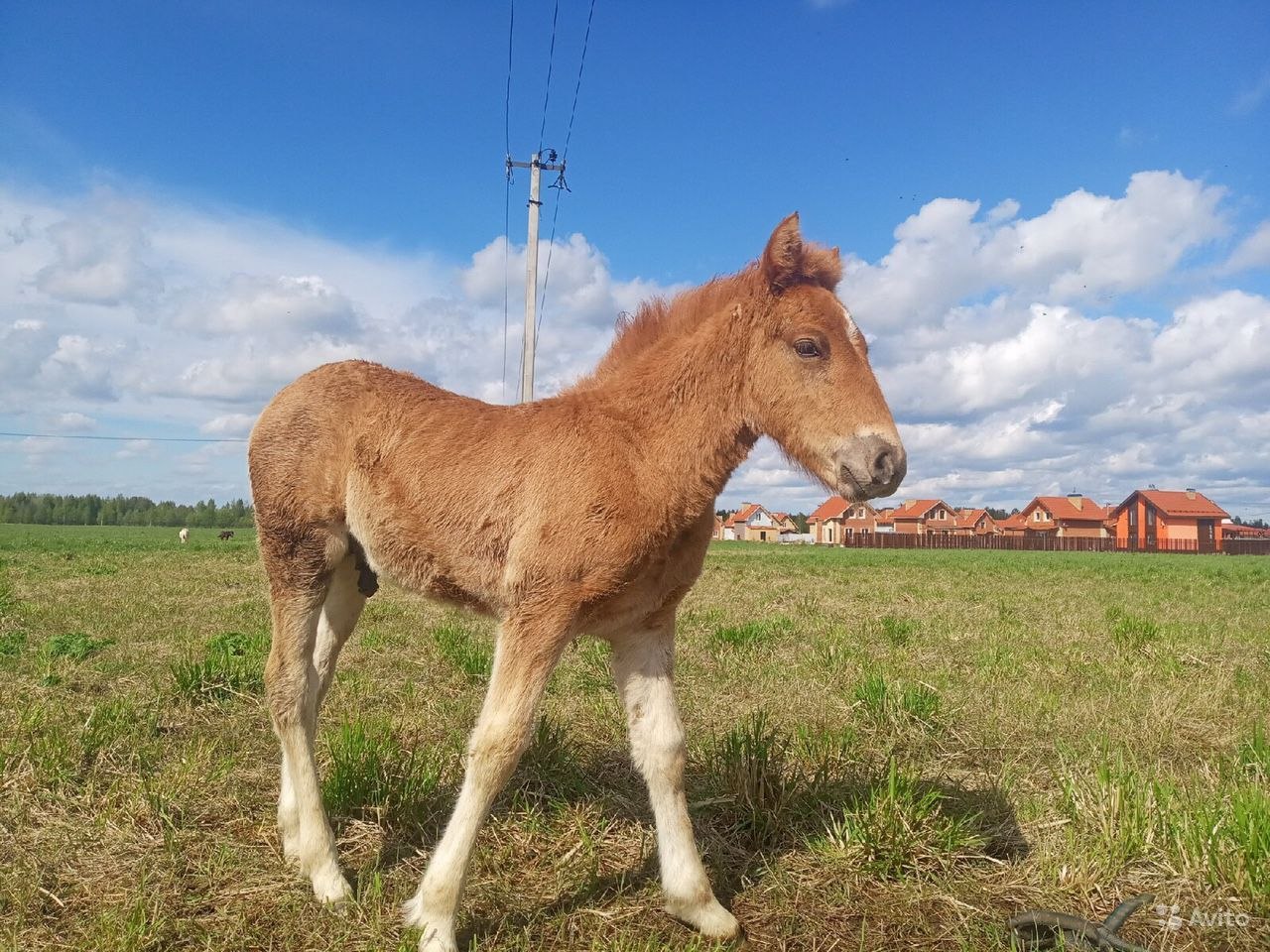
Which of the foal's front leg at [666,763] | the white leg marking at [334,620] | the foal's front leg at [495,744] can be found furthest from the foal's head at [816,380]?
the white leg marking at [334,620]

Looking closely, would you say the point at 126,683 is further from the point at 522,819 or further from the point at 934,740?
the point at 934,740

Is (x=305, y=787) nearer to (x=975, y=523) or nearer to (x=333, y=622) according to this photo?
(x=333, y=622)

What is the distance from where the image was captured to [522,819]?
4.16 meters

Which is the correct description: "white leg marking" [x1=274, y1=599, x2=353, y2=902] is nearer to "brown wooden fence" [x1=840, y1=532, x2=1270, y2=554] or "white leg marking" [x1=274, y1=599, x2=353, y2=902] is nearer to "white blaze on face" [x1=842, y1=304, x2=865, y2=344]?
"white blaze on face" [x1=842, y1=304, x2=865, y2=344]

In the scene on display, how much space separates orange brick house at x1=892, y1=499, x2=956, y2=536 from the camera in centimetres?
10144

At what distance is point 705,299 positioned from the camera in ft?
12.6

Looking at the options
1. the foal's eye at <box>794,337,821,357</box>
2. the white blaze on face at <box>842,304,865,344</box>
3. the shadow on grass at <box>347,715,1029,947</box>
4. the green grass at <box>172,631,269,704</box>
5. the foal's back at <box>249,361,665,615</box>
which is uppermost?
the white blaze on face at <box>842,304,865,344</box>

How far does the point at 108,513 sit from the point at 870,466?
13350 cm

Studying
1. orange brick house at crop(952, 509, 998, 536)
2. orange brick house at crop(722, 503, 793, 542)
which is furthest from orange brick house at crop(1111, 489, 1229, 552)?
orange brick house at crop(722, 503, 793, 542)

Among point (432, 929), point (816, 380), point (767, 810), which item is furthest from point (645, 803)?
point (816, 380)

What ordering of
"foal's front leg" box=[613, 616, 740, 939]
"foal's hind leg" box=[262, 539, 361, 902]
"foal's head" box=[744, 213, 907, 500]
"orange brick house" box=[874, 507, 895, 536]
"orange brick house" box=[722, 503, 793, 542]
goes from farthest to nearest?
"orange brick house" box=[722, 503, 793, 542], "orange brick house" box=[874, 507, 895, 536], "foal's hind leg" box=[262, 539, 361, 902], "foal's front leg" box=[613, 616, 740, 939], "foal's head" box=[744, 213, 907, 500]

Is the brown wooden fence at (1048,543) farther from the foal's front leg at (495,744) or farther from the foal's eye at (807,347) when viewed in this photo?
the foal's front leg at (495,744)

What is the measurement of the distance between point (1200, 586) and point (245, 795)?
Result: 76.2 feet

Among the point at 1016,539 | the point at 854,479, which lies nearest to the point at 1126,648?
the point at 854,479
